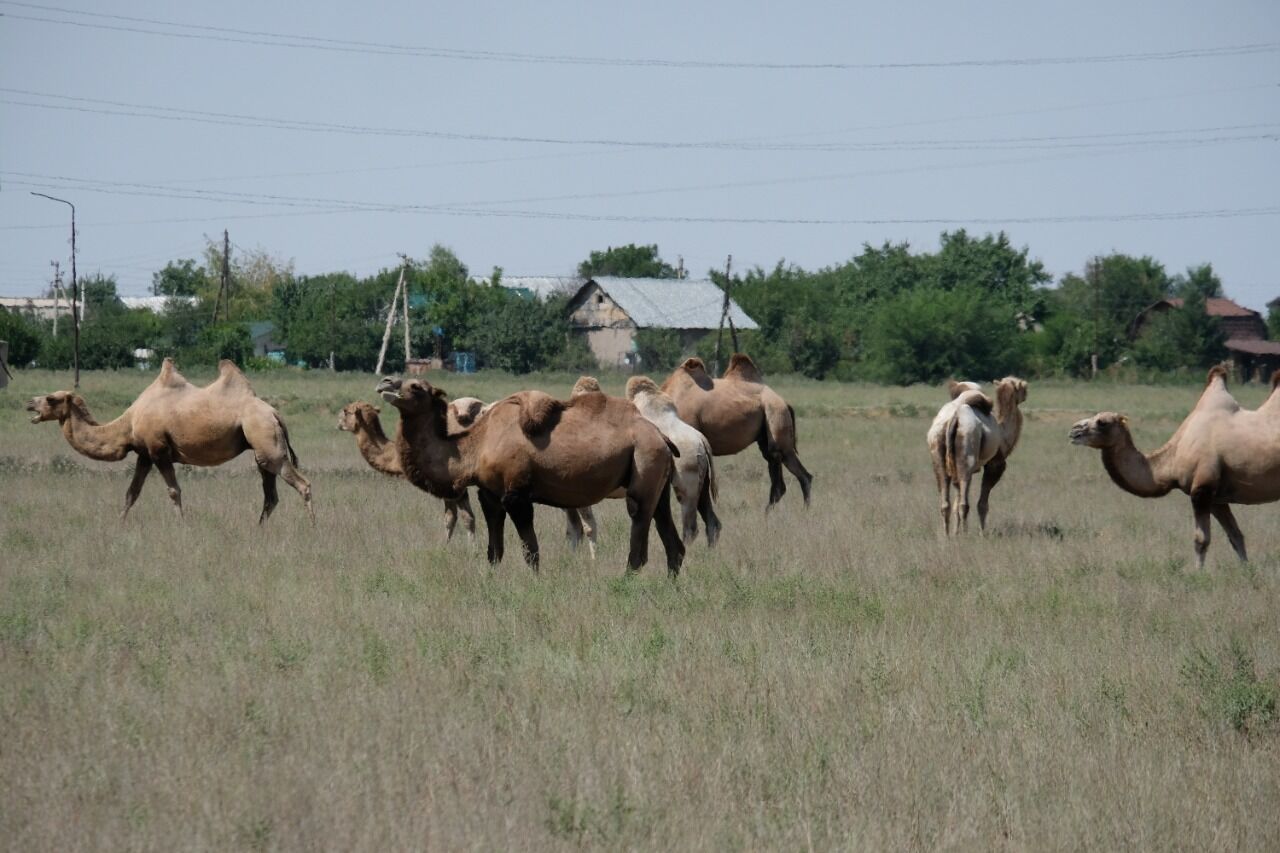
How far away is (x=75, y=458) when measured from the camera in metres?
25.5

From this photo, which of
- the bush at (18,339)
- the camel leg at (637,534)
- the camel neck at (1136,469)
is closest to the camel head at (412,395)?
the camel leg at (637,534)

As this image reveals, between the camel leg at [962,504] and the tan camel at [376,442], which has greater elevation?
the tan camel at [376,442]

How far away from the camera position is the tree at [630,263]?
12519cm

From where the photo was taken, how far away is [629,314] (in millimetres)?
88438

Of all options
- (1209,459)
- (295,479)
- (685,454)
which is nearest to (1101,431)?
(1209,459)

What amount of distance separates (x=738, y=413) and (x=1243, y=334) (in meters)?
102

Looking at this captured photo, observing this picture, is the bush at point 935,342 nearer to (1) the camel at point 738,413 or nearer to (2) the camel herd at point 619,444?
(1) the camel at point 738,413

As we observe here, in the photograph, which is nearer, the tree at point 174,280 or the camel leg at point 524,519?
the camel leg at point 524,519

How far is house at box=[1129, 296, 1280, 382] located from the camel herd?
73317 mm

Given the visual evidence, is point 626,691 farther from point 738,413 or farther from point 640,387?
Answer: point 738,413

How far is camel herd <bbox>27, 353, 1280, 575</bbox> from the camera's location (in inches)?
488

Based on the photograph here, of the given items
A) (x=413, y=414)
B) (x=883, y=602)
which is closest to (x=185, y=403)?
(x=413, y=414)

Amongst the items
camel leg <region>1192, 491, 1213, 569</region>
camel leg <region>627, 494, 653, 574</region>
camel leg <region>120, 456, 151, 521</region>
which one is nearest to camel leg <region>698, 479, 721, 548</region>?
camel leg <region>627, 494, 653, 574</region>

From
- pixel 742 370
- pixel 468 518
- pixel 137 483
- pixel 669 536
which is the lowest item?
pixel 137 483
